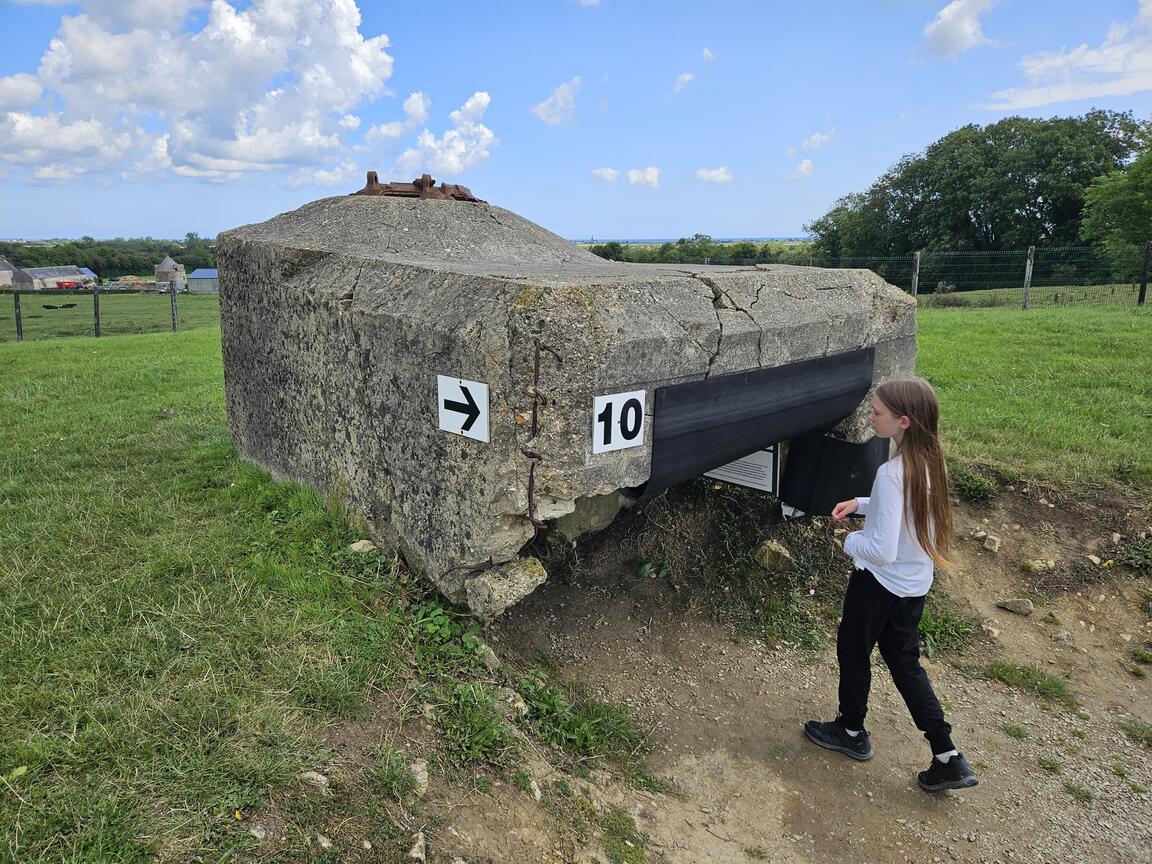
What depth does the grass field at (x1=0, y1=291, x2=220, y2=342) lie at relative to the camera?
1641cm

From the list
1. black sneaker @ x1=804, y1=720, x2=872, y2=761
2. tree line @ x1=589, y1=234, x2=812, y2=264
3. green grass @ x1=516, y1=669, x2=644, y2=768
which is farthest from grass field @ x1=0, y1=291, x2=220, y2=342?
black sneaker @ x1=804, y1=720, x2=872, y2=761

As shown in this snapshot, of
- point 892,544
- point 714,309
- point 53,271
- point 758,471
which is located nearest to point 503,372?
point 714,309

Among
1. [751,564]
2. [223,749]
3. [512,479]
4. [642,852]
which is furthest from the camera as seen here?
[751,564]

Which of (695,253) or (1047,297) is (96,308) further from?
(1047,297)

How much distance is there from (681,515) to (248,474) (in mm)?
2728

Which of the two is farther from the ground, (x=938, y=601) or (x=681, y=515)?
(x=681, y=515)

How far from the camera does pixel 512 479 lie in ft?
10.6

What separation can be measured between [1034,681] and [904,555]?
185 centimetres

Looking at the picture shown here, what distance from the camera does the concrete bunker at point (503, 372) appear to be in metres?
3.14

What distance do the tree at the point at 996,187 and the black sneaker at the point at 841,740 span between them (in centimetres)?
3550

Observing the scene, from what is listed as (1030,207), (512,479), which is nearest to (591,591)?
(512,479)

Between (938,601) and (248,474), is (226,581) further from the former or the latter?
(938,601)

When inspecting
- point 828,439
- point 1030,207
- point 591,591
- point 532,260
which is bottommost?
point 591,591

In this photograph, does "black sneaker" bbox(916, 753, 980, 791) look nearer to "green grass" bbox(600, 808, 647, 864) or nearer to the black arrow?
"green grass" bbox(600, 808, 647, 864)
